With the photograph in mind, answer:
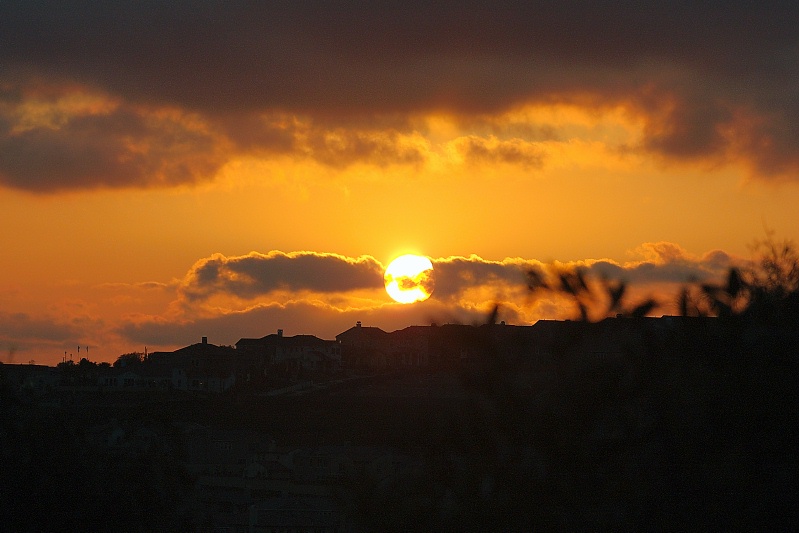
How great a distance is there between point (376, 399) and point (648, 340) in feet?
219

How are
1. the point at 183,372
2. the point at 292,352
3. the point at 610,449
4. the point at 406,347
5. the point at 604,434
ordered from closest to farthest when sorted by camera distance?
the point at 610,449 < the point at 604,434 < the point at 183,372 < the point at 406,347 < the point at 292,352

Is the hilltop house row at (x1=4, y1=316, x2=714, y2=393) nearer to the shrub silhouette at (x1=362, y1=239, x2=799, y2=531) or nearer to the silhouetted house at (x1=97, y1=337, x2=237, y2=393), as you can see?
the silhouetted house at (x1=97, y1=337, x2=237, y2=393)

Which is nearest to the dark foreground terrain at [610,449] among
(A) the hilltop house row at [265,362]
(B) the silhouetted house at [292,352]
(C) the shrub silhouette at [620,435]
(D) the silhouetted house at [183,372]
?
(C) the shrub silhouette at [620,435]

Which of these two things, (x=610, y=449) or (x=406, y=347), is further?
(x=406, y=347)

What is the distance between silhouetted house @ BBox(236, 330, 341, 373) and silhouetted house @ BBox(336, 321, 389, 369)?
1159 mm

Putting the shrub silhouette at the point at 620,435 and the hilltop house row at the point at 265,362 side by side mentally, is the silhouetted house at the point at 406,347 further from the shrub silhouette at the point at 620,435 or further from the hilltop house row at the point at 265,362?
the shrub silhouette at the point at 620,435

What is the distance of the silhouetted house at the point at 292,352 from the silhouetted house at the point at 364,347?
116 cm

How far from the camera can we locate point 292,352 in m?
134

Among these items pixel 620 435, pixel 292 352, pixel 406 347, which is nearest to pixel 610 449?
pixel 620 435

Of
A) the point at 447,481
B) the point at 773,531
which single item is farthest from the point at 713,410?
the point at 447,481

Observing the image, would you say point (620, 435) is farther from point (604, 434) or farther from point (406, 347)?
point (406, 347)

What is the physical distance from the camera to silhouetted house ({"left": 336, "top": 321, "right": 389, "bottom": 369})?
12319cm

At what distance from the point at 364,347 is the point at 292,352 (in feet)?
31.5

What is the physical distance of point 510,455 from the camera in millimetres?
12984
